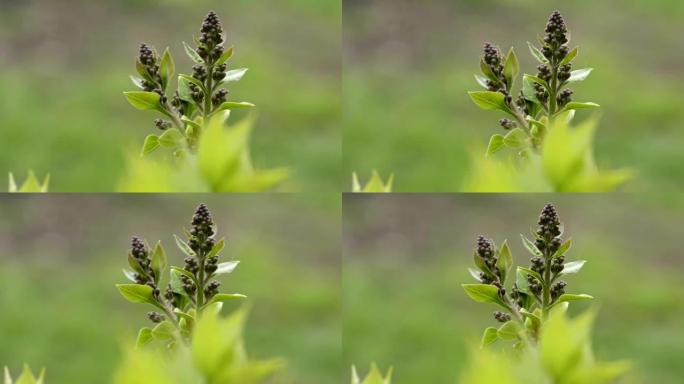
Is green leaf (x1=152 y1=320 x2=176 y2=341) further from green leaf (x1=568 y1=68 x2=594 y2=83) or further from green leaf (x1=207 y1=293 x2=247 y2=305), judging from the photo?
green leaf (x1=568 y1=68 x2=594 y2=83)

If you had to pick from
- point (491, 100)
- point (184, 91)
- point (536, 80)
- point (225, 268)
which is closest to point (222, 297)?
point (225, 268)

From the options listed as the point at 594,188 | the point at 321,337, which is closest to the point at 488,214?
the point at 321,337

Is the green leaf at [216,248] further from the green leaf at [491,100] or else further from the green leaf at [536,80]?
the green leaf at [536,80]

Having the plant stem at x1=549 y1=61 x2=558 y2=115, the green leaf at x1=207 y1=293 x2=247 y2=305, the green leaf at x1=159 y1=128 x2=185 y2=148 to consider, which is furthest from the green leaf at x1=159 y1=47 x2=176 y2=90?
the plant stem at x1=549 y1=61 x2=558 y2=115

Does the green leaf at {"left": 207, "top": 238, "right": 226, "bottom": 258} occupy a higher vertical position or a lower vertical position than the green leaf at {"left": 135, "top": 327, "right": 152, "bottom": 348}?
higher

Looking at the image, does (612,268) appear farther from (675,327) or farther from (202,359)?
(202,359)

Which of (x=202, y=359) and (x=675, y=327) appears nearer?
(x=202, y=359)

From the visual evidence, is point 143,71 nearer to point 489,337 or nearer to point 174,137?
point 174,137
